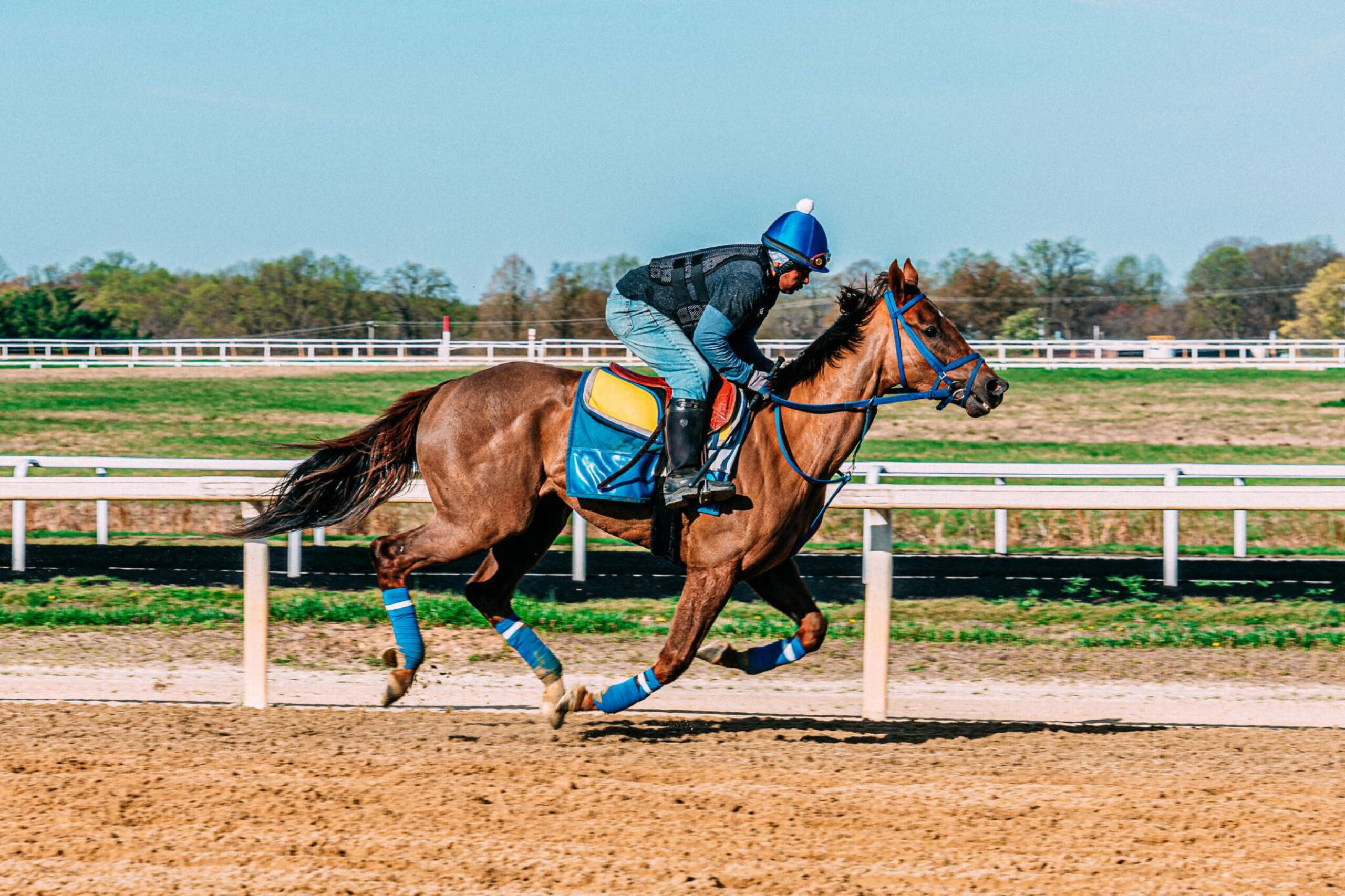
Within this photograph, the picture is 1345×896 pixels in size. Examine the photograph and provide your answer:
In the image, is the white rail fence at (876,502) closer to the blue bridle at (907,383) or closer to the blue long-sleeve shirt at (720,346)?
the blue bridle at (907,383)

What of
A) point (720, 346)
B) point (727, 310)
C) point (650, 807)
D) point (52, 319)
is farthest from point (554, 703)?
point (52, 319)

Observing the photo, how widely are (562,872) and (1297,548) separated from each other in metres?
12.2

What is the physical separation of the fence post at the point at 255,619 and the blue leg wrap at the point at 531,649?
1144 mm

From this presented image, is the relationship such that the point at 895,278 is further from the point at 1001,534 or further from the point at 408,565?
the point at 1001,534

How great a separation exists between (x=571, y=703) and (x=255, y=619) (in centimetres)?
172

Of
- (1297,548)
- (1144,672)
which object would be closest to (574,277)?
(1297,548)

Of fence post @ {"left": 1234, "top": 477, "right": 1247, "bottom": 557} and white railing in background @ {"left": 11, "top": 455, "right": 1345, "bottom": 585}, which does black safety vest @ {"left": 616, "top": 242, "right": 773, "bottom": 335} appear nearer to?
white railing in background @ {"left": 11, "top": 455, "right": 1345, "bottom": 585}

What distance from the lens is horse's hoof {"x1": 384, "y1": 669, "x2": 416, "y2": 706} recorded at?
6113mm

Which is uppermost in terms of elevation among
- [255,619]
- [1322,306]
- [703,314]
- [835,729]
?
[1322,306]

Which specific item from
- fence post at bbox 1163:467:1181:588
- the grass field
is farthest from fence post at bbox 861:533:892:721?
the grass field

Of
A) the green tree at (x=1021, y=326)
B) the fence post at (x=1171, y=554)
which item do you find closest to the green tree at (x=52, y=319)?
the green tree at (x=1021, y=326)

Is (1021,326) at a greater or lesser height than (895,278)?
greater

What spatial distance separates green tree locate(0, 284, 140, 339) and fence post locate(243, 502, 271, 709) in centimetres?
4683

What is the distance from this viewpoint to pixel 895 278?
5.92 meters
